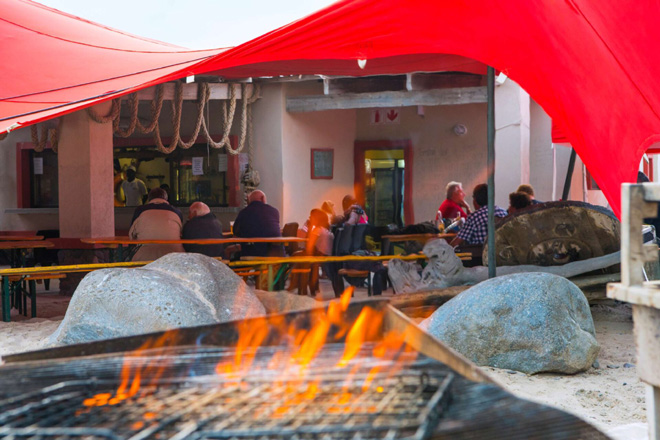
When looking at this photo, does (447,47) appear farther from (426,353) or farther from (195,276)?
(426,353)

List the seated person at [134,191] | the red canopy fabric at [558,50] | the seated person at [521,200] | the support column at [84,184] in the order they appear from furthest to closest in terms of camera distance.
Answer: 1. the seated person at [134,191]
2. the support column at [84,184]
3. the seated person at [521,200]
4. the red canopy fabric at [558,50]

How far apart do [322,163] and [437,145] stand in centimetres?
192

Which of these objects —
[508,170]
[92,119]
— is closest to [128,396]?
[92,119]

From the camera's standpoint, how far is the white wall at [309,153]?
34.2 feet

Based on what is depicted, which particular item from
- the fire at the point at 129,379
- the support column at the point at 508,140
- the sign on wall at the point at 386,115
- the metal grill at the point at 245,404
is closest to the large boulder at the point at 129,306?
the fire at the point at 129,379

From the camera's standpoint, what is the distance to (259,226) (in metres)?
7.30

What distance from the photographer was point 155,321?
3.85 m

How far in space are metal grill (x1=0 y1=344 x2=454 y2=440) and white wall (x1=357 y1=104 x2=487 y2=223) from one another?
9.75 metres

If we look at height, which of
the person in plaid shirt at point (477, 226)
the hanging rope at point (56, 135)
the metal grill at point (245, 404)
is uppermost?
the hanging rope at point (56, 135)

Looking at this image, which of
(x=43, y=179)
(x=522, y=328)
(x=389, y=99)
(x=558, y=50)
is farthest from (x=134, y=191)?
(x=522, y=328)

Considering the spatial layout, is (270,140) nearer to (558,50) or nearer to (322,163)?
(322,163)

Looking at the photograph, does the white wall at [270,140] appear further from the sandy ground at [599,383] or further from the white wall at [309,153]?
the sandy ground at [599,383]

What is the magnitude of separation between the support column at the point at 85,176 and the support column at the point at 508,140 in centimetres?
531

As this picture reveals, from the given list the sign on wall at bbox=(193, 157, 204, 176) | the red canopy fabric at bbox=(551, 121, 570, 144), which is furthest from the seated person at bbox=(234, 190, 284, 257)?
the red canopy fabric at bbox=(551, 121, 570, 144)
